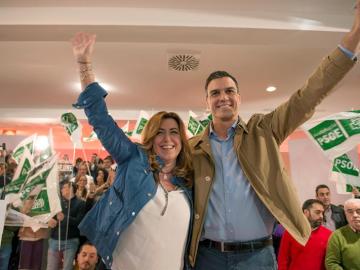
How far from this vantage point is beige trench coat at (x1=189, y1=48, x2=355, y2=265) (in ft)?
4.29

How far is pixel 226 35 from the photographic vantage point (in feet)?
10.3

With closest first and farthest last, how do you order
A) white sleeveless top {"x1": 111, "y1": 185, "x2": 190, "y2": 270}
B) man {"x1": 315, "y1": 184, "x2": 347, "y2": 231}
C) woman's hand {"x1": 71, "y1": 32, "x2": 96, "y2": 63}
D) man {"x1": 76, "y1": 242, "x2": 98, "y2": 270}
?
white sleeveless top {"x1": 111, "y1": 185, "x2": 190, "y2": 270}, woman's hand {"x1": 71, "y1": 32, "x2": 96, "y2": 63}, man {"x1": 76, "y1": 242, "x2": 98, "y2": 270}, man {"x1": 315, "y1": 184, "x2": 347, "y2": 231}

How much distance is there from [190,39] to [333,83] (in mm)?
2134

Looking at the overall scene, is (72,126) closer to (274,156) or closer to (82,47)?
(82,47)

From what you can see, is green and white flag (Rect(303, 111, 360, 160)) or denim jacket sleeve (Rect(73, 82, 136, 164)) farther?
green and white flag (Rect(303, 111, 360, 160))

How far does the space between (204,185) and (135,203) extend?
0.32 m

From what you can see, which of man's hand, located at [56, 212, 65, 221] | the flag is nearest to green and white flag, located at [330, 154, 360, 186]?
the flag

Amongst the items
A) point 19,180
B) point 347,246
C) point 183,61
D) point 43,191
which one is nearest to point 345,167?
point 347,246

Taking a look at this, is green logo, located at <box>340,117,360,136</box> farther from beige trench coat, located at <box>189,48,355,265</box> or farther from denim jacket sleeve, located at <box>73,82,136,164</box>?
denim jacket sleeve, located at <box>73,82,136,164</box>

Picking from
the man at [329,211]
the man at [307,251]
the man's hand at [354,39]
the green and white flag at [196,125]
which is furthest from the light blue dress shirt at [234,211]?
the man at [329,211]

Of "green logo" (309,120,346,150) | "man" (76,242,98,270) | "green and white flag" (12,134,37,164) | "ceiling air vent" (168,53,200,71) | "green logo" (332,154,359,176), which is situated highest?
"ceiling air vent" (168,53,200,71)

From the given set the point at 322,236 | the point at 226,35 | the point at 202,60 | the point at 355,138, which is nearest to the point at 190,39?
the point at 226,35

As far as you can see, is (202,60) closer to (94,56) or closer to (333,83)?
(94,56)

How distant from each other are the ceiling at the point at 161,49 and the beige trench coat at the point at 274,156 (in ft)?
5.95
